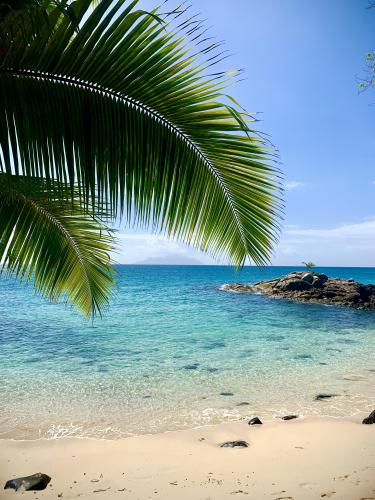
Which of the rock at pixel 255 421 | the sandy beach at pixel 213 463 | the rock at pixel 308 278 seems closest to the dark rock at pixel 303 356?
the sandy beach at pixel 213 463

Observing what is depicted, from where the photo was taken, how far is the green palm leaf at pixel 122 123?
1676 mm

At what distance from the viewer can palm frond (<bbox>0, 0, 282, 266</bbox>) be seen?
1680 millimetres

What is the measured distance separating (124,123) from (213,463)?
242 inches

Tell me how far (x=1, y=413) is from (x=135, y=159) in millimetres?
9164

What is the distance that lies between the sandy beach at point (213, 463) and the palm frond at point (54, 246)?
2824 millimetres

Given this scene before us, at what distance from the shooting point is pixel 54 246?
11.9 ft

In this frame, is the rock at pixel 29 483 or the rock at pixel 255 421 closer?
the rock at pixel 29 483

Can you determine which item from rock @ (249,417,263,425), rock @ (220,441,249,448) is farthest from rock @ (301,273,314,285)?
rock @ (220,441,249,448)

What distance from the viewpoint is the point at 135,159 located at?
196 cm

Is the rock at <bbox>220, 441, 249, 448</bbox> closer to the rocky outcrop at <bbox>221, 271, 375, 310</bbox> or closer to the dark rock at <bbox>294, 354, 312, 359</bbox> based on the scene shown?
the dark rock at <bbox>294, 354, 312, 359</bbox>

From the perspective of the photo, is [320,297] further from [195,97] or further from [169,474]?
[195,97]

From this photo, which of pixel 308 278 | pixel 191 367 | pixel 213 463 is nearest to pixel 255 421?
pixel 213 463

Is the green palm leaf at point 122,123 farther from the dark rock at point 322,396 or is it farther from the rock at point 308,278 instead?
the rock at point 308,278

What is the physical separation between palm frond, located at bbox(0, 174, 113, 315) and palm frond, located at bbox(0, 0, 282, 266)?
511mm
